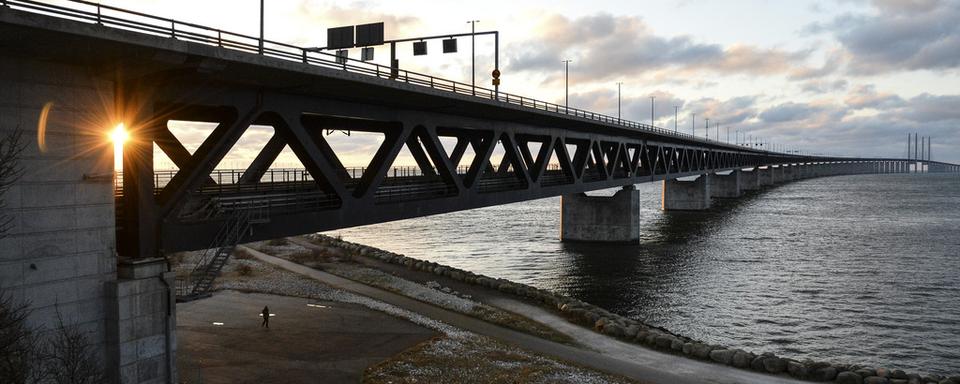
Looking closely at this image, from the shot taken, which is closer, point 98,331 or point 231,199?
point 98,331

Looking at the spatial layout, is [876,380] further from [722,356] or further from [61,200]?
[61,200]

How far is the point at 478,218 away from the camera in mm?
102875

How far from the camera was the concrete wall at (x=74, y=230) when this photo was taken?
16.0 m

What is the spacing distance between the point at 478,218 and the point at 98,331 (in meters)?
85.7

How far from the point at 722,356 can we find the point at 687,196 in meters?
90.6

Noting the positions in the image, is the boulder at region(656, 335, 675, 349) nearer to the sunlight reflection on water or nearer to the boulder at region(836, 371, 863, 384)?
the sunlight reflection on water

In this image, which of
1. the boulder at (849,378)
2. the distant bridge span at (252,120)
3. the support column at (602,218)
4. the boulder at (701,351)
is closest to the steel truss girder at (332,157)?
the distant bridge span at (252,120)

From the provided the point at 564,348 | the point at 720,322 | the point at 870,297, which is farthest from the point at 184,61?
the point at 870,297

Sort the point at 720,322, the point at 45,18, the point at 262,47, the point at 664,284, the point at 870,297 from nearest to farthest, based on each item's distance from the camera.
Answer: the point at 45,18, the point at 262,47, the point at 720,322, the point at 870,297, the point at 664,284

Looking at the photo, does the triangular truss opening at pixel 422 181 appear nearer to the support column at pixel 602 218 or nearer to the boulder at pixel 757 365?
the boulder at pixel 757 365

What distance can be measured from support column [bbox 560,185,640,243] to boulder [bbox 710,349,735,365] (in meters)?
40.1

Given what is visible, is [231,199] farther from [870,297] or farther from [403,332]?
[870,297]

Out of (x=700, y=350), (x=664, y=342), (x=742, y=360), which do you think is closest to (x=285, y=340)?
(x=664, y=342)

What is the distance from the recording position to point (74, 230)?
17.2m
